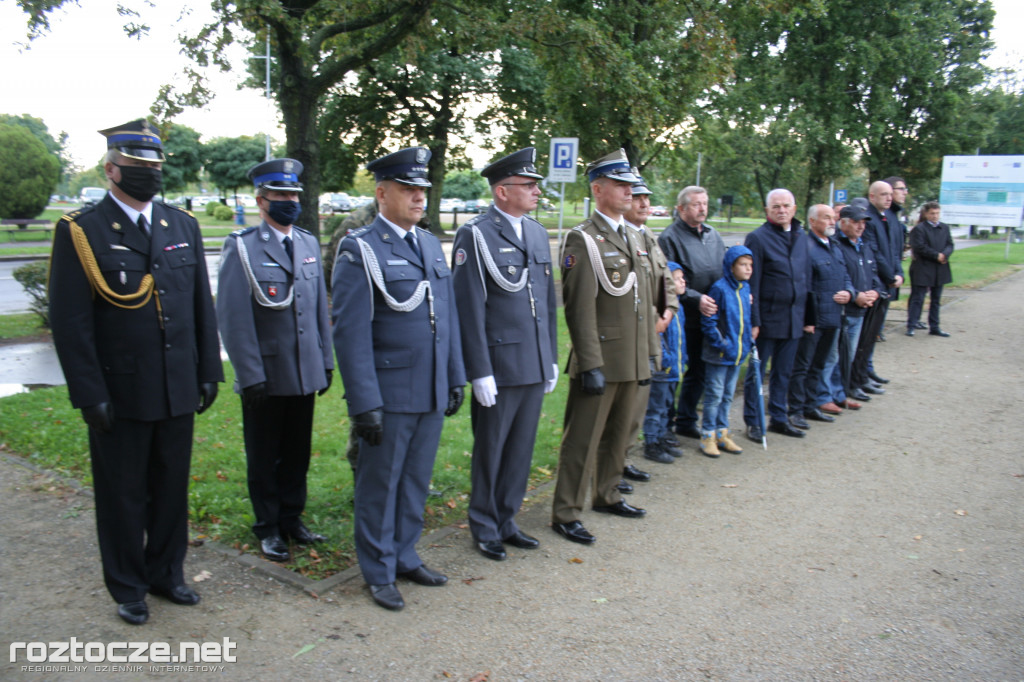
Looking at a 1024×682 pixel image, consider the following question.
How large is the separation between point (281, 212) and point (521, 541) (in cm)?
244

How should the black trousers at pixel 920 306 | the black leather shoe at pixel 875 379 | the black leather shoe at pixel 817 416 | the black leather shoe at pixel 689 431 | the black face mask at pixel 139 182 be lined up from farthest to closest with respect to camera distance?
1. the black trousers at pixel 920 306
2. the black leather shoe at pixel 875 379
3. the black leather shoe at pixel 817 416
4. the black leather shoe at pixel 689 431
5. the black face mask at pixel 139 182

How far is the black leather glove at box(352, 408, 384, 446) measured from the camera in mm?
3928

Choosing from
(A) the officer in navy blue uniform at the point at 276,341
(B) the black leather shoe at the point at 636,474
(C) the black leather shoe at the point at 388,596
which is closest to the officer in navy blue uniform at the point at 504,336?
(C) the black leather shoe at the point at 388,596

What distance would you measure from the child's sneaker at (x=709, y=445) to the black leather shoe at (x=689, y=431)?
0.45 m

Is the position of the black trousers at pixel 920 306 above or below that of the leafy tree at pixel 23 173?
below

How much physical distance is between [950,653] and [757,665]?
984mm

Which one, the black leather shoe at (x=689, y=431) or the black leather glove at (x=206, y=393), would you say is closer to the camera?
the black leather glove at (x=206, y=393)

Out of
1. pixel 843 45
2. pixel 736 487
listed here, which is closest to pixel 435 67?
pixel 843 45

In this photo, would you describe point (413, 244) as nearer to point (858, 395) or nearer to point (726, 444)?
point (726, 444)

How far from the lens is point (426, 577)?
14.1ft

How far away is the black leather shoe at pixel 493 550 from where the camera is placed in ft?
15.4

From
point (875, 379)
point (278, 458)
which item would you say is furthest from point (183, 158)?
point (278, 458)

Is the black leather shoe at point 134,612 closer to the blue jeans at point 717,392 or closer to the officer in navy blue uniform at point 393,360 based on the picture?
the officer in navy blue uniform at point 393,360

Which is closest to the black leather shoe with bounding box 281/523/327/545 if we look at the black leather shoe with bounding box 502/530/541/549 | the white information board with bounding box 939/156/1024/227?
the black leather shoe with bounding box 502/530/541/549
